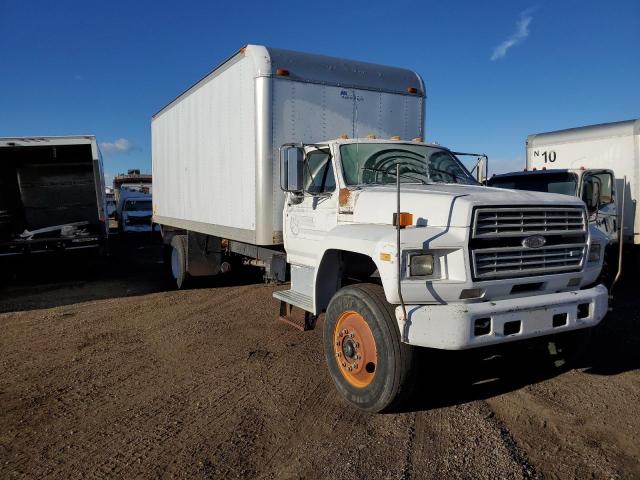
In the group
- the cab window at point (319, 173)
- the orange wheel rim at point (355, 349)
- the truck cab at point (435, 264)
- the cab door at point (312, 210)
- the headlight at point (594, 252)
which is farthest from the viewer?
the cab window at point (319, 173)

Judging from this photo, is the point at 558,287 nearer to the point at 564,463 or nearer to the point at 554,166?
the point at 564,463

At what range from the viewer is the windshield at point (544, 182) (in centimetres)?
875

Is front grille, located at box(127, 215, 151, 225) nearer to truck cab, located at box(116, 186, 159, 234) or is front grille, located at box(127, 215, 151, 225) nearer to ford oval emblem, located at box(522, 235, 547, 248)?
truck cab, located at box(116, 186, 159, 234)

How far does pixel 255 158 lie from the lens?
20.1ft

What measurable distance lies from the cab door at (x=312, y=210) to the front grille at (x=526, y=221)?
158 centimetres

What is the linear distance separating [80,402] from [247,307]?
3.73 meters

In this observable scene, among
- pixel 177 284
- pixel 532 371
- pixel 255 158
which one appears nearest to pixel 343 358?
pixel 532 371

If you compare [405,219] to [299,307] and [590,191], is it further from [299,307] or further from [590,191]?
[590,191]

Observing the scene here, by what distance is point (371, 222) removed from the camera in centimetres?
456

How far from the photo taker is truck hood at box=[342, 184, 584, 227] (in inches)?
155

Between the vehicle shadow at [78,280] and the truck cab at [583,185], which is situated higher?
the truck cab at [583,185]

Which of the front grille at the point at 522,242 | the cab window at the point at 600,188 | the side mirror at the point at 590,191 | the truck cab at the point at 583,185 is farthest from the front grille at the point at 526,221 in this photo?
the side mirror at the point at 590,191

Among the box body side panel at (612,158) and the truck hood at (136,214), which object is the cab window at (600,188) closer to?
the box body side panel at (612,158)

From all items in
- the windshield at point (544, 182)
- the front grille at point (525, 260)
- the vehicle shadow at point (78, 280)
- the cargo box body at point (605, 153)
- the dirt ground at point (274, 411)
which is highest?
the cargo box body at point (605, 153)
